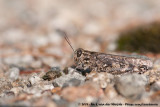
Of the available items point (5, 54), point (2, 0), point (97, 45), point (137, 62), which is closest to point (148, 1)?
point (97, 45)

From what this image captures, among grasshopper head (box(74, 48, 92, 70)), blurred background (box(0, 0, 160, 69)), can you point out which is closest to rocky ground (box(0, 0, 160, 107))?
blurred background (box(0, 0, 160, 69))

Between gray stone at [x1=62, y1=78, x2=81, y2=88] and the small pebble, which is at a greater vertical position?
the small pebble

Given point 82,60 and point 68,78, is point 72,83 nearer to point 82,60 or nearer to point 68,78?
point 68,78

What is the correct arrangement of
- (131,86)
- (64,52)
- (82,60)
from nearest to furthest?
(131,86)
(82,60)
(64,52)

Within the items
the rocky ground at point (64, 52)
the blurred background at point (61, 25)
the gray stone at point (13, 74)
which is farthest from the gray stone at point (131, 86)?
the blurred background at point (61, 25)

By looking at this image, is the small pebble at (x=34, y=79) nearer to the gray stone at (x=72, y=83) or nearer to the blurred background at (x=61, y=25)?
the gray stone at (x=72, y=83)

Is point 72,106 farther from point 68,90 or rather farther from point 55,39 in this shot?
point 55,39

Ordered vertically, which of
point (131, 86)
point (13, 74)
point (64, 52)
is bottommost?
point (131, 86)

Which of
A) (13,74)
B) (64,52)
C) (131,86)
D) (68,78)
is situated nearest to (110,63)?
(68,78)

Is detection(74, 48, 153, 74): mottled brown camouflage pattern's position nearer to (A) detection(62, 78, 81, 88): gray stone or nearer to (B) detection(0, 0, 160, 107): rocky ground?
(B) detection(0, 0, 160, 107): rocky ground
